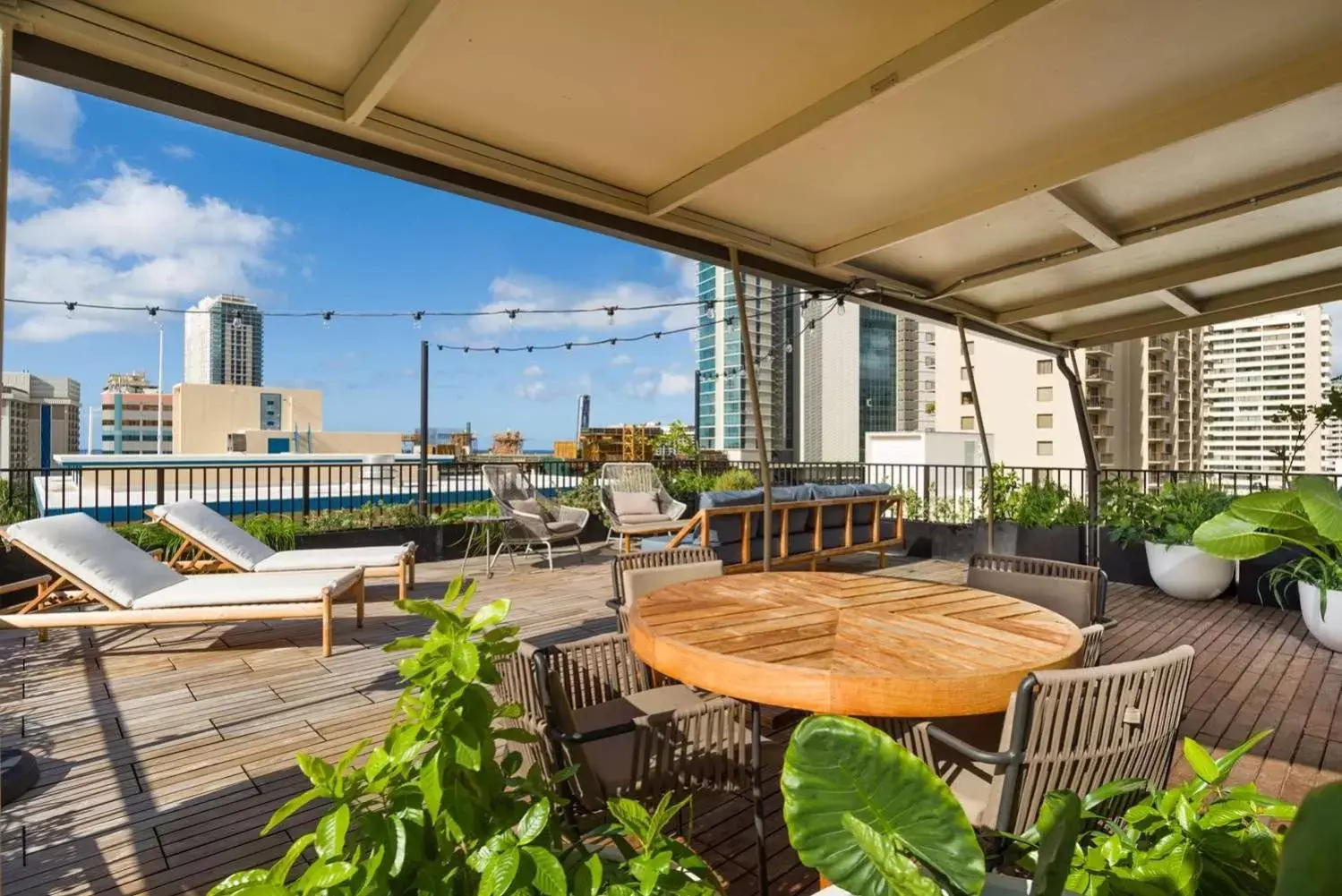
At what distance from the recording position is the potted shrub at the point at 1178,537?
212 inches

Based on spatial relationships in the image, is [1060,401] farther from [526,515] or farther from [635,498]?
[526,515]

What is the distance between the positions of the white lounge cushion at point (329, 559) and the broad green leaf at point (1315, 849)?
4.93 meters

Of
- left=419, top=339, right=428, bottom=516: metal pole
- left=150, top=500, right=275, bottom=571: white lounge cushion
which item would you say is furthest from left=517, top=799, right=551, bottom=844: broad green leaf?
left=419, top=339, right=428, bottom=516: metal pole

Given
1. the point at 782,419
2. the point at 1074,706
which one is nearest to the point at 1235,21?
the point at 1074,706

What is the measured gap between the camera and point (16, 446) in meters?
13.2

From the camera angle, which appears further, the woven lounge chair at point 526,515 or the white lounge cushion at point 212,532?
the woven lounge chair at point 526,515

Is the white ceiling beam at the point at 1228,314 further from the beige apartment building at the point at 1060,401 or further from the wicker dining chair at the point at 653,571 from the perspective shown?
the beige apartment building at the point at 1060,401

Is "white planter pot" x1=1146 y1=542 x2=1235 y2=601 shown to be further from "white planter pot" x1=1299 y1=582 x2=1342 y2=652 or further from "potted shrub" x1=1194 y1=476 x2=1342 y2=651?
"potted shrub" x1=1194 y1=476 x2=1342 y2=651

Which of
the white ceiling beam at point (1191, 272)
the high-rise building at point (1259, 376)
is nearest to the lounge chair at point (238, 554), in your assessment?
the white ceiling beam at point (1191, 272)

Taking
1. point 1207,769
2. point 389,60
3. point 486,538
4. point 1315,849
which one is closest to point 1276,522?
point 1207,769

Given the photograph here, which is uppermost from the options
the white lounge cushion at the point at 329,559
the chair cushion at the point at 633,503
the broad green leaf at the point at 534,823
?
the broad green leaf at the point at 534,823

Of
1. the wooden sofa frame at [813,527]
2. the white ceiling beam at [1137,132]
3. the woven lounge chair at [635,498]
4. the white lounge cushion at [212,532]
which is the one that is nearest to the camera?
the white ceiling beam at [1137,132]

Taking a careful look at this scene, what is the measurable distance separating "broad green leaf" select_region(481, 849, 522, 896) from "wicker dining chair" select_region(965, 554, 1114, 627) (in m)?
2.38

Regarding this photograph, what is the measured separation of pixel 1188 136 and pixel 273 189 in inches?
2378
